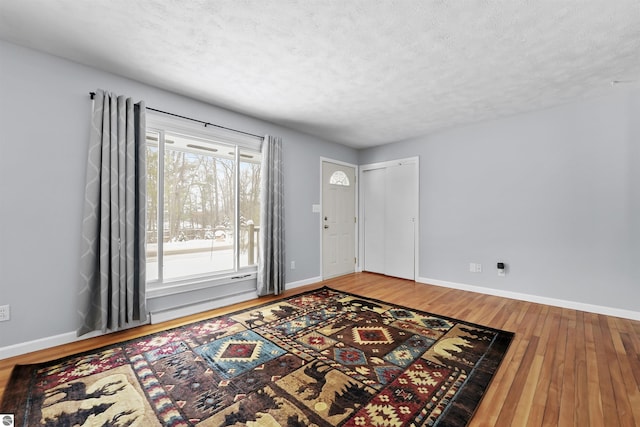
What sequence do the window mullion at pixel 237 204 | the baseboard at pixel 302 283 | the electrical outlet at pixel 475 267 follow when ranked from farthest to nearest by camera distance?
the baseboard at pixel 302 283, the electrical outlet at pixel 475 267, the window mullion at pixel 237 204

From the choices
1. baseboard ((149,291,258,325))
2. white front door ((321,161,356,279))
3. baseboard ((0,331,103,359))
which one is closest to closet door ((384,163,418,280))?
white front door ((321,161,356,279))

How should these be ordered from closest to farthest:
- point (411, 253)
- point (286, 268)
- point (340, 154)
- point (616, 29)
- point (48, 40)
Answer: point (616, 29)
point (48, 40)
point (286, 268)
point (411, 253)
point (340, 154)

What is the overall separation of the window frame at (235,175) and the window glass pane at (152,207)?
1.3 inches

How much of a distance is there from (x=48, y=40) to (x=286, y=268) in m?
3.45

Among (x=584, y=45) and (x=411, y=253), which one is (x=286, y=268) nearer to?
(x=411, y=253)

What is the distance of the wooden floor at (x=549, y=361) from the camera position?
5.20 feet

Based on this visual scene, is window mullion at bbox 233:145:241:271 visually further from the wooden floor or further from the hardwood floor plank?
the hardwood floor plank

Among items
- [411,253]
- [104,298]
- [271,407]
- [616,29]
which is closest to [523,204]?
[411,253]

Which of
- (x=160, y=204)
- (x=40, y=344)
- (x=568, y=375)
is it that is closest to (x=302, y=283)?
(x=160, y=204)

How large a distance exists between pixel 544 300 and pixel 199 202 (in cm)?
462

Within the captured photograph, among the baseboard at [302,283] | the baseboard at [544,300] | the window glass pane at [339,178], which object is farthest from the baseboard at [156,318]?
the baseboard at [544,300]

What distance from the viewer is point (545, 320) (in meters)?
2.97

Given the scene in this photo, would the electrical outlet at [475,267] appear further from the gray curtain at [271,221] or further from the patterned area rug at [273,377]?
the gray curtain at [271,221]

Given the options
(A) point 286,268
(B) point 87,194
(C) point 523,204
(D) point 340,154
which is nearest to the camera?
(B) point 87,194
